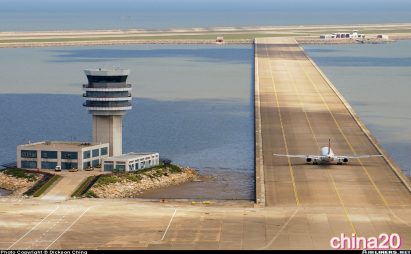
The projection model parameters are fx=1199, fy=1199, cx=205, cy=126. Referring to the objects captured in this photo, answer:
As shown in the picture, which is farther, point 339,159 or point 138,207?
point 339,159

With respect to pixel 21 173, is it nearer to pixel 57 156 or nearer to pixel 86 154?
pixel 57 156

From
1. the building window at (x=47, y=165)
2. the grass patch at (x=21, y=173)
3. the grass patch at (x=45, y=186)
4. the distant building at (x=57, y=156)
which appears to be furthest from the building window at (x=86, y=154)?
the grass patch at (x=45, y=186)

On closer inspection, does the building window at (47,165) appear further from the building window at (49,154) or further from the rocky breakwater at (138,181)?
the rocky breakwater at (138,181)

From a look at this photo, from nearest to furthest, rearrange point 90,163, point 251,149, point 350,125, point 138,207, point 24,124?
point 138,207 < point 90,163 < point 251,149 < point 350,125 < point 24,124

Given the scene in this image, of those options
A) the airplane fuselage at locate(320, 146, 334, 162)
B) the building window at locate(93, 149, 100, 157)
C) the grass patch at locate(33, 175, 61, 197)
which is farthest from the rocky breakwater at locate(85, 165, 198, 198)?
the airplane fuselage at locate(320, 146, 334, 162)

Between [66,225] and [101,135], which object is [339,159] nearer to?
[101,135]

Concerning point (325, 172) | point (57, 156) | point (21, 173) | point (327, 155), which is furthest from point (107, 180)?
point (327, 155)

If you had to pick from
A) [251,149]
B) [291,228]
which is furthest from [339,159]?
[291,228]
